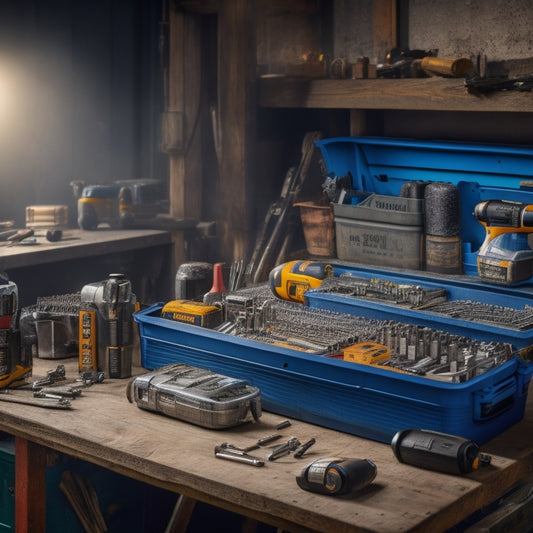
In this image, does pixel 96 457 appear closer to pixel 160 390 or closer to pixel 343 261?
pixel 160 390

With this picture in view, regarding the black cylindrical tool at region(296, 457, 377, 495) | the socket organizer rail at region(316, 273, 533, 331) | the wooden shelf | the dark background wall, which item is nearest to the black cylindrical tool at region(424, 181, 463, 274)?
the socket organizer rail at region(316, 273, 533, 331)

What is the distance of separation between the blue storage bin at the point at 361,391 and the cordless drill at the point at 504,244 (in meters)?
0.71

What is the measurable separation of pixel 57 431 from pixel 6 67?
2.55m

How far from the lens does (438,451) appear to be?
6.38 feet

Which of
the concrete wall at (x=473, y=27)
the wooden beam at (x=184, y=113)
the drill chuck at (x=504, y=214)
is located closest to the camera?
the drill chuck at (x=504, y=214)

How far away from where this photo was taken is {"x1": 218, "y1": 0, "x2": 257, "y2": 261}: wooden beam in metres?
3.83

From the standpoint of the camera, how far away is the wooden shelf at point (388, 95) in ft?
10.0

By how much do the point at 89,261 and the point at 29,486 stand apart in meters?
1.74

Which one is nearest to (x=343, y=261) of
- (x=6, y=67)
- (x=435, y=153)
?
(x=435, y=153)

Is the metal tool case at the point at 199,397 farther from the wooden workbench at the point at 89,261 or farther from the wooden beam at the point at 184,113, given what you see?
the wooden beam at the point at 184,113

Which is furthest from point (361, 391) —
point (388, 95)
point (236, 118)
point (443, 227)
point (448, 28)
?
point (236, 118)

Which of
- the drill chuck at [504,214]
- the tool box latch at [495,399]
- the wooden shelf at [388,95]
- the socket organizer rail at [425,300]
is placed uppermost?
the wooden shelf at [388,95]

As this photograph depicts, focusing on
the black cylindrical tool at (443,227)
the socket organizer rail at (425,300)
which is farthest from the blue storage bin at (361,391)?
the black cylindrical tool at (443,227)

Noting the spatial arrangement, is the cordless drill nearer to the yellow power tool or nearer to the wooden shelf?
the wooden shelf
